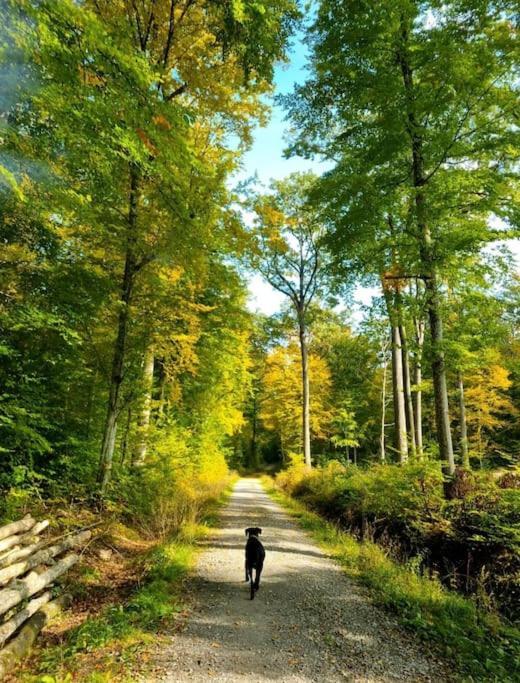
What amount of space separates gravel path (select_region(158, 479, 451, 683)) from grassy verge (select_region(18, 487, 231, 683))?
9.0 inches

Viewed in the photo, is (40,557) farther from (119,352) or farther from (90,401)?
(90,401)

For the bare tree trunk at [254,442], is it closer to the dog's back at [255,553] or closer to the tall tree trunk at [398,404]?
the tall tree trunk at [398,404]

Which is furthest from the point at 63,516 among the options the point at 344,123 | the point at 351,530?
the point at 344,123

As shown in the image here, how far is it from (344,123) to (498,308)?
19.7 ft

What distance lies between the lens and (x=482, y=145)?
683 cm

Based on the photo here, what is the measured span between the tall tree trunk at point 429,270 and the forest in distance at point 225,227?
4 cm

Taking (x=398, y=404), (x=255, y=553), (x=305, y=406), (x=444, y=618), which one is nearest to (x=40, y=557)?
(x=255, y=553)

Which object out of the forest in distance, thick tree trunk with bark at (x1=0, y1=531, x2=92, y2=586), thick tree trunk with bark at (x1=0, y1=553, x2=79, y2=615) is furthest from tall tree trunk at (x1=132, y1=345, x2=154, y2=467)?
thick tree trunk with bark at (x1=0, y1=553, x2=79, y2=615)

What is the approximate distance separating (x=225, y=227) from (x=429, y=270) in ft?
13.8

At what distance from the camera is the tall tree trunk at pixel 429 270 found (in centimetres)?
729

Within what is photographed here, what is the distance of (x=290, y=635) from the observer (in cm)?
403

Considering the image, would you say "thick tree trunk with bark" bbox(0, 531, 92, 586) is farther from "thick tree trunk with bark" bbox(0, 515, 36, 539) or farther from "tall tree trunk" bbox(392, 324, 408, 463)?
"tall tree trunk" bbox(392, 324, 408, 463)

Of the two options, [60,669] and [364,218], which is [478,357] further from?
[60,669]

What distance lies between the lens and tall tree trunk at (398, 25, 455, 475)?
7293mm
